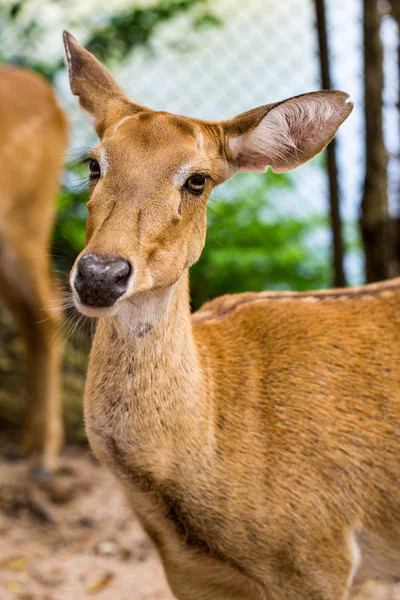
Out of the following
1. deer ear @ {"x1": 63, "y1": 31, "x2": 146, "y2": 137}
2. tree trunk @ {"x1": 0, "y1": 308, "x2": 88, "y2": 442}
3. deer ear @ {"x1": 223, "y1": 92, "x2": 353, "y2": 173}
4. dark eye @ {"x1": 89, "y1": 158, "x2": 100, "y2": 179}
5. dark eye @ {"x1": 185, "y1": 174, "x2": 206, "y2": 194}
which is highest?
deer ear @ {"x1": 63, "y1": 31, "x2": 146, "y2": 137}

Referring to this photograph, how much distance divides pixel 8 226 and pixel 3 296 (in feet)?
1.85

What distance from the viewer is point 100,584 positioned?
14.2 feet

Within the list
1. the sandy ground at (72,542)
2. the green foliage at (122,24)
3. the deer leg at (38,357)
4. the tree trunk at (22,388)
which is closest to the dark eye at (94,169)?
the sandy ground at (72,542)

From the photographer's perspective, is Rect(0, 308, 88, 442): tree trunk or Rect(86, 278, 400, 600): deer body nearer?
Rect(86, 278, 400, 600): deer body

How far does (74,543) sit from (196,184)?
111 inches

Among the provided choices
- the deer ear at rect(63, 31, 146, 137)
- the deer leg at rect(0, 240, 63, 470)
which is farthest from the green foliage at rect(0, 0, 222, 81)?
the deer ear at rect(63, 31, 146, 137)

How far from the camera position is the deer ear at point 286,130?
2840 millimetres

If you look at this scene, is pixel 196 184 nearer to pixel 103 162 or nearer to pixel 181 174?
pixel 181 174

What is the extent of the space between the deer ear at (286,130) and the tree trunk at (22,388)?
3180 millimetres

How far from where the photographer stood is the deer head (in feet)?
8.14

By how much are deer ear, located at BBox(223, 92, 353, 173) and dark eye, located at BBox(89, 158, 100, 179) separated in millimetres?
510

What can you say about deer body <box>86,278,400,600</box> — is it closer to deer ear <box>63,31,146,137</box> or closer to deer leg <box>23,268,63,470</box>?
deer ear <box>63,31,146,137</box>

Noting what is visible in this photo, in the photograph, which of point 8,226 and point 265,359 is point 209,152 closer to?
point 265,359

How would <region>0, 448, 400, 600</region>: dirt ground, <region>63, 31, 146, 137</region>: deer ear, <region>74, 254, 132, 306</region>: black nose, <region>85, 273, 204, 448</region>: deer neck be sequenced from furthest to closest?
<region>0, 448, 400, 600</region>: dirt ground → <region>63, 31, 146, 137</region>: deer ear → <region>85, 273, 204, 448</region>: deer neck → <region>74, 254, 132, 306</region>: black nose
